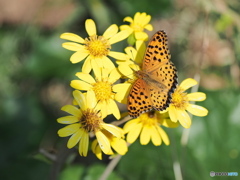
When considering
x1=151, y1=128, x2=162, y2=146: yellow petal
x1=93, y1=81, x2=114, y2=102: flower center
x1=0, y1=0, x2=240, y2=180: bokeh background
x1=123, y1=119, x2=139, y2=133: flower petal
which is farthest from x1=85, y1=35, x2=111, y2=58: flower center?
x1=0, y1=0, x2=240, y2=180: bokeh background

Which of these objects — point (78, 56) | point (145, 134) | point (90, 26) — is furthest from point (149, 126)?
point (90, 26)

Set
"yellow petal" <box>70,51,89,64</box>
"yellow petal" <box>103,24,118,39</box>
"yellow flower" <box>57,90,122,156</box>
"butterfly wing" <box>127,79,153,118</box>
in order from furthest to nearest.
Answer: "yellow petal" <box>103,24,118,39</box>, "yellow petal" <box>70,51,89,64</box>, "yellow flower" <box>57,90,122,156</box>, "butterfly wing" <box>127,79,153,118</box>

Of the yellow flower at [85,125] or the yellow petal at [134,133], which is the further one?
the yellow petal at [134,133]

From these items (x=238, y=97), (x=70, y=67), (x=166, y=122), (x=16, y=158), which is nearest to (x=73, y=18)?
(x=70, y=67)

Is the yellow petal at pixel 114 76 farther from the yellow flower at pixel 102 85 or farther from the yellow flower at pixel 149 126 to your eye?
the yellow flower at pixel 149 126

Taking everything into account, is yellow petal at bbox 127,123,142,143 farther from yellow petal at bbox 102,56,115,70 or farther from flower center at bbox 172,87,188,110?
yellow petal at bbox 102,56,115,70

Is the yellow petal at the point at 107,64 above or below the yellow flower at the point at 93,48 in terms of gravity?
below

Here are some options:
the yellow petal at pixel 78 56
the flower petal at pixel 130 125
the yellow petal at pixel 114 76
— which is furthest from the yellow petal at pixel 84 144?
the yellow petal at pixel 78 56
